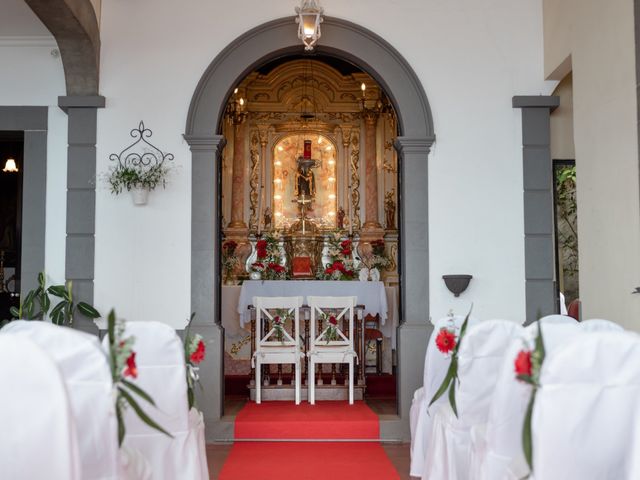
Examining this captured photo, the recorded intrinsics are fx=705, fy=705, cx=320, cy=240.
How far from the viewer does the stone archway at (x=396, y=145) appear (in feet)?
18.1

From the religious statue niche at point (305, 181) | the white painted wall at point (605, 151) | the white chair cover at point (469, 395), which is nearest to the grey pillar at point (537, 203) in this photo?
the white painted wall at point (605, 151)

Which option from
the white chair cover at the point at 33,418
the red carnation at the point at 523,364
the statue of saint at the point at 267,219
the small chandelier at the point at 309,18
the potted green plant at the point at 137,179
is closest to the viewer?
the white chair cover at the point at 33,418

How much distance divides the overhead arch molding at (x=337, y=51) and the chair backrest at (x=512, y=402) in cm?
337

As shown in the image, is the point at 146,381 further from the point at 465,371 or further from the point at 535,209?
the point at 535,209

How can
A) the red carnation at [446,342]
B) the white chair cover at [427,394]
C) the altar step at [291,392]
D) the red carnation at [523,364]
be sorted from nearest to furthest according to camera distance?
the red carnation at [523,364] → the red carnation at [446,342] → the white chair cover at [427,394] → the altar step at [291,392]

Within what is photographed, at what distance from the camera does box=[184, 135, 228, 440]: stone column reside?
5.48 metres

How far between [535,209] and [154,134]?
3.12 m

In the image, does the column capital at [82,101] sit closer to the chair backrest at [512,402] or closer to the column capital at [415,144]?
the column capital at [415,144]

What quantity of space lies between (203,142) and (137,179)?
1.95ft

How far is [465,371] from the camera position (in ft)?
10.0

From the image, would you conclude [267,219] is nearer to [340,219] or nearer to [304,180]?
[304,180]

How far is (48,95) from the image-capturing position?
6082 mm

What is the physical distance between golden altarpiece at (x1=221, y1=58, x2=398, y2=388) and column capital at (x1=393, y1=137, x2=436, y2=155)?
3.44 m

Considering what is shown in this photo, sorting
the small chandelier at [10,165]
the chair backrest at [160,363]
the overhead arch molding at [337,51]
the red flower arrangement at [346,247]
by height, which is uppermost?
the overhead arch molding at [337,51]
